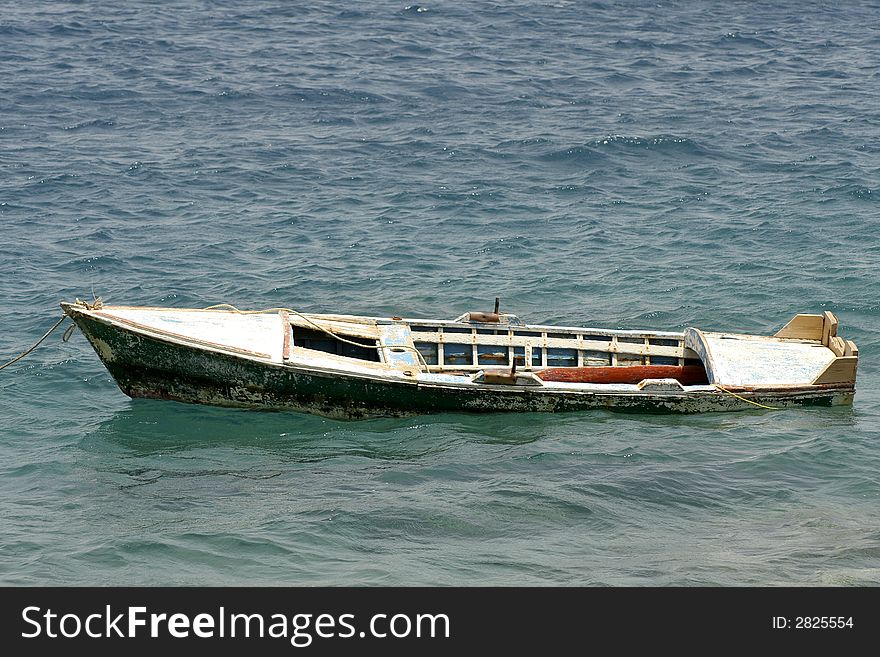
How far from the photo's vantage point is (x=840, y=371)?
16016 millimetres

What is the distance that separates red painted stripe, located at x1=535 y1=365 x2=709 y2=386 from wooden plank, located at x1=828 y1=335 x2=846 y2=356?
6.41 feet

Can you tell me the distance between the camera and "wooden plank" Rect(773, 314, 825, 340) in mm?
17234

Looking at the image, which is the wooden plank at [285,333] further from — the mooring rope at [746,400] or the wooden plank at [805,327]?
the wooden plank at [805,327]

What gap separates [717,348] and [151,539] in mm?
9050

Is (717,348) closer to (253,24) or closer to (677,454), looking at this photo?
(677,454)

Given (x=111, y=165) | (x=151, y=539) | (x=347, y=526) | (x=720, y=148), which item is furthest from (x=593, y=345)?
(x=111, y=165)

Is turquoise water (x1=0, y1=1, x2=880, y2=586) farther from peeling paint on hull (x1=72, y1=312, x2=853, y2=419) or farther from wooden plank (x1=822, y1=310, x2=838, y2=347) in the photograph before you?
wooden plank (x1=822, y1=310, x2=838, y2=347)

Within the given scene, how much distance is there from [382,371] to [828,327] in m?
7.02

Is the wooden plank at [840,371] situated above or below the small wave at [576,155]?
below

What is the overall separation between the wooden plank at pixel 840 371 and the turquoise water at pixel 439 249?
1.70 ft

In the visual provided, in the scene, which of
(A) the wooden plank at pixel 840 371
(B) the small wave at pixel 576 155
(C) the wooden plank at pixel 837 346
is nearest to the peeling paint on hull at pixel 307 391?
(A) the wooden plank at pixel 840 371

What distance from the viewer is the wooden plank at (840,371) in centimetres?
1593

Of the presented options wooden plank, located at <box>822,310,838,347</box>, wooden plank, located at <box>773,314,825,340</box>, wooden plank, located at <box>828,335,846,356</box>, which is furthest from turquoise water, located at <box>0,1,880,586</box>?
wooden plank, located at <box>773,314,825,340</box>

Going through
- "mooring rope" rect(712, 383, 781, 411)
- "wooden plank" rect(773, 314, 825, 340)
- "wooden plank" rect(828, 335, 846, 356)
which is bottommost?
"mooring rope" rect(712, 383, 781, 411)
